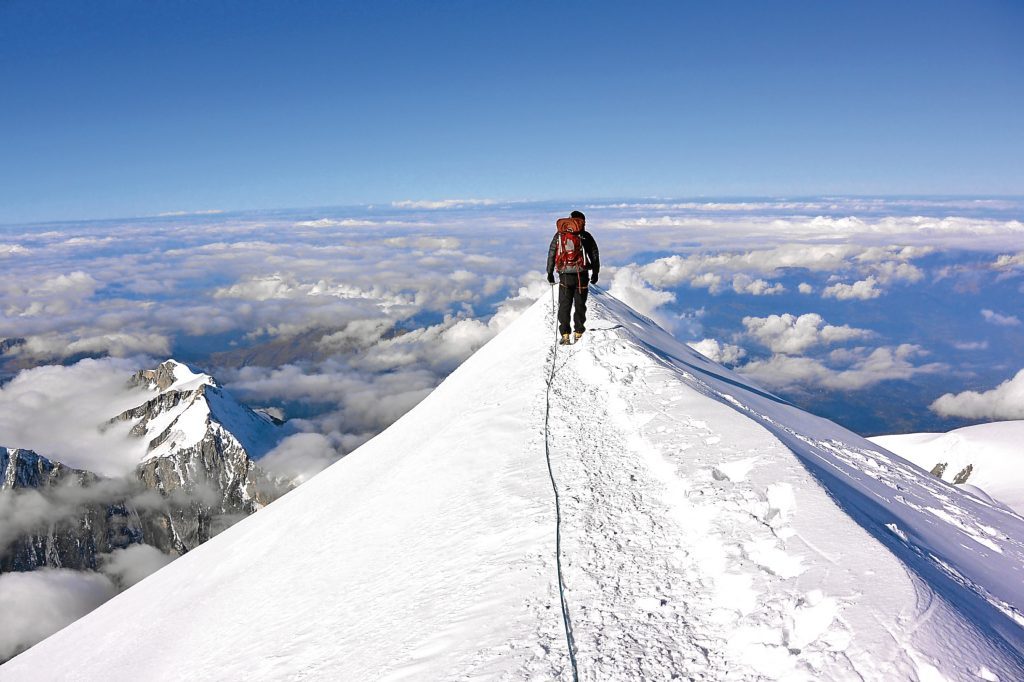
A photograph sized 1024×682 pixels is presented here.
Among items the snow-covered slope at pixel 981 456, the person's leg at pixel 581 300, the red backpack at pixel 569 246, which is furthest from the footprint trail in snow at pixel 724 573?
the snow-covered slope at pixel 981 456

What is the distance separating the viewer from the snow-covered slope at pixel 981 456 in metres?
82.0

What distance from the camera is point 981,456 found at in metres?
95.6

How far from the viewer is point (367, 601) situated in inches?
291

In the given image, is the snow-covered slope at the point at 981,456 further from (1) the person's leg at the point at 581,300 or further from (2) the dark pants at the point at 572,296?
(2) the dark pants at the point at 572,296

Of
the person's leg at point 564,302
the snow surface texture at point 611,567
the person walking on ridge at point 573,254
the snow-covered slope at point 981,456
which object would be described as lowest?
the snow-covered slope at point 981,456

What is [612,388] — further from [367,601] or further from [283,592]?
[283,592]

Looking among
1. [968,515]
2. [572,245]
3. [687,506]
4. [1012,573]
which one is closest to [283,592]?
[687,506]

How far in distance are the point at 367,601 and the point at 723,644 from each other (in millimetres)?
5095

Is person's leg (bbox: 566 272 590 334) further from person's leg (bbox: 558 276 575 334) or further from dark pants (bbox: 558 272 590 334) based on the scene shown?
person's leg (bbox: 558 276 575 334)

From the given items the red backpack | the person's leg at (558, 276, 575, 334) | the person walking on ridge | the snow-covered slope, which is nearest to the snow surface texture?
the person's leg at (558, 276, 575, 334)

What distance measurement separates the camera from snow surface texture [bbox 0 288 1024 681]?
4781mm

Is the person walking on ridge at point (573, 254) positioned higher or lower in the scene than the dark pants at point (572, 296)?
higher

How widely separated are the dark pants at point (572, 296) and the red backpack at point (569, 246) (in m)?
0.30

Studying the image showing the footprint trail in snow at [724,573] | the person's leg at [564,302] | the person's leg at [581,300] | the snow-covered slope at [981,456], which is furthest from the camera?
the snow-covered slope at [981,456]
